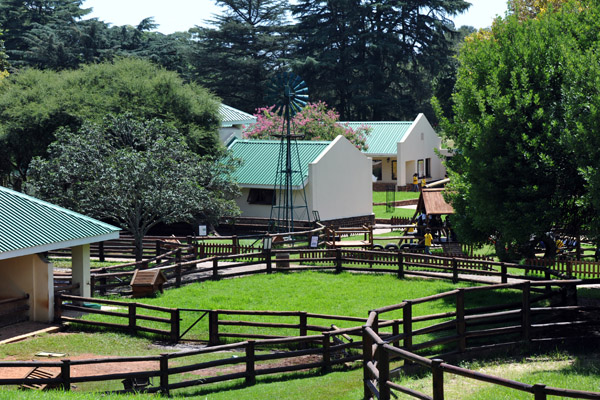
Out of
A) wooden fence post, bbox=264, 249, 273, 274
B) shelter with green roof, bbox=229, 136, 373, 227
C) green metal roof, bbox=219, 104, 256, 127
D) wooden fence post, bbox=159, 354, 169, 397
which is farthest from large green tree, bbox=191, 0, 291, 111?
wooden fence post, bbox=159, 354, 169, 397

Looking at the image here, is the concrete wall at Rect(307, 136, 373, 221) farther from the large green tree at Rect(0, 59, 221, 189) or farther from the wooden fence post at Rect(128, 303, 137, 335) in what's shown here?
the wooden fence post at Rect(128, 303, 137, 335)

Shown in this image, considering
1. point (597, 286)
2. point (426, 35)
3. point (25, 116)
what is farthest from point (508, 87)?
point (426, 35)

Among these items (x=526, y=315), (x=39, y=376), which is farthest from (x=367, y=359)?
(x=39, y=376)

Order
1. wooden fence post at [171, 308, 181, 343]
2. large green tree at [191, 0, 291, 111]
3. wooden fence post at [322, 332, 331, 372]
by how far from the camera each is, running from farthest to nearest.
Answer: large green tree at [191, 0, 291, 111] → wooden fence post at [171, 308, 181, 343] → wooden fence post at [322, 332, 331, 372]

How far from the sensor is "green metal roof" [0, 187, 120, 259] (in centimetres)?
2080

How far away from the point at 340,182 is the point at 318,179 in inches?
91.6

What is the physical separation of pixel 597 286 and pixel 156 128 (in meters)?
18.0

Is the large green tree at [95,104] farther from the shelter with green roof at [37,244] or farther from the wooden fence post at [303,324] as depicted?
the wooden fence post at [303,324]

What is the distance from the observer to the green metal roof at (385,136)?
212 feet

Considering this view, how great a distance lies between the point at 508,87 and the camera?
72.4 feet

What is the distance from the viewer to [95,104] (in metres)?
37.2

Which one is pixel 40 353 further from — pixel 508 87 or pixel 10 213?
pixel 508 87

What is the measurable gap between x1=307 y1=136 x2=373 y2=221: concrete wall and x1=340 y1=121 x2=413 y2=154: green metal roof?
16540 millimetres

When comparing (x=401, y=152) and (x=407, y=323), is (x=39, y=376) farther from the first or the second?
(x=401, y=152)
